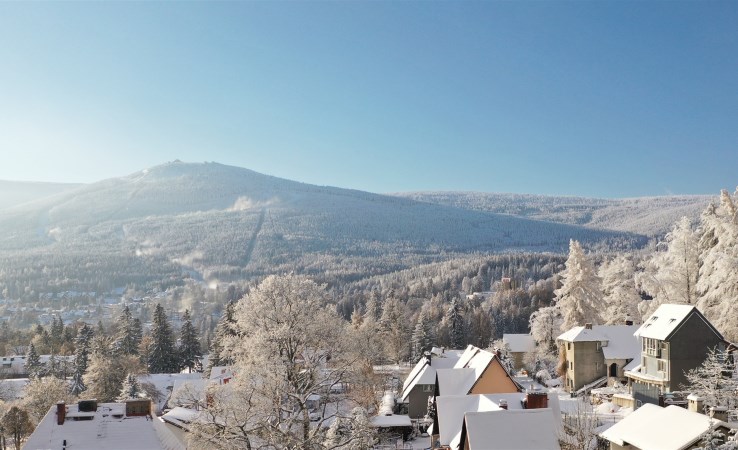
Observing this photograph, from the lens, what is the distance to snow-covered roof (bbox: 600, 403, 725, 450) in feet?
65.2

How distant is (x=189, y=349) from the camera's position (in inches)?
3049

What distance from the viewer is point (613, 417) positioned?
3591 centimetres

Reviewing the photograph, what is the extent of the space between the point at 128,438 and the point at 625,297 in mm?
46428

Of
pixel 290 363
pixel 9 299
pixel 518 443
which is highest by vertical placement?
pixel 290 363

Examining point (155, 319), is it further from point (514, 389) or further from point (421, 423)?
point (514, 389)

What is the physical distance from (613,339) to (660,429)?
2796 centimetres

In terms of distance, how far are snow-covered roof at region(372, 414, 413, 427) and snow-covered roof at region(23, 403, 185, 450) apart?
1526 cm

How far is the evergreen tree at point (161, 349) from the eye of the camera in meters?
74.1

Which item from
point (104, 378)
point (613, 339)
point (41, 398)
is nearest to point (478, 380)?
point (613, 339)

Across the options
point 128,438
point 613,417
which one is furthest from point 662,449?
point 128,438

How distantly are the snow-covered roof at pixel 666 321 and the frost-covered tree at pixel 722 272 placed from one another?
9.09ft

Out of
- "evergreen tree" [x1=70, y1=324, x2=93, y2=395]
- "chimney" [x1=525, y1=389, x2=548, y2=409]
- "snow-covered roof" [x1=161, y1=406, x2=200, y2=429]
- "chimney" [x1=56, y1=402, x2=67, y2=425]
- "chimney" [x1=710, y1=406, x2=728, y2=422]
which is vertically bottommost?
"evergreen tree" [x1=70, y1=324, x2=93, y2=395]

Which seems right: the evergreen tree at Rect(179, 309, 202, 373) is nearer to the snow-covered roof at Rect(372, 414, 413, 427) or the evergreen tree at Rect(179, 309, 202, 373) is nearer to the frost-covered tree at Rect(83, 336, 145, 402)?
the frost-covered tree at Rect(83, 336, 145, 402)

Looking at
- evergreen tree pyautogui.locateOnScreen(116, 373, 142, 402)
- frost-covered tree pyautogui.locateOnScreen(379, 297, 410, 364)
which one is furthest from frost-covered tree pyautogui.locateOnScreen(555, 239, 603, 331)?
evergreen tree pyautogui.locateOnScreen(116, 373, 142, 402)
